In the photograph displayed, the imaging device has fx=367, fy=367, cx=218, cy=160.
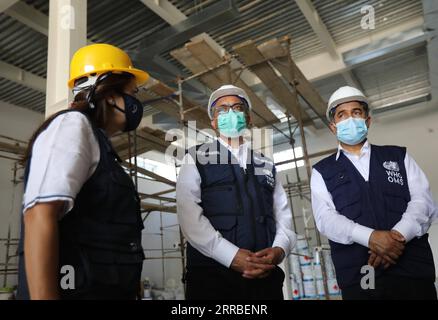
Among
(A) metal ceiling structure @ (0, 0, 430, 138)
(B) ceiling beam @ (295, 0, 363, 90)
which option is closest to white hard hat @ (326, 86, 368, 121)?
(A) metal ceiling structure @ (0, 0, 430, 138)

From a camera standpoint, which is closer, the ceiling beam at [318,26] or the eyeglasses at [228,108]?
the eyeglasses at [228,108]

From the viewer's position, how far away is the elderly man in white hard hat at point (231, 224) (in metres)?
2.00

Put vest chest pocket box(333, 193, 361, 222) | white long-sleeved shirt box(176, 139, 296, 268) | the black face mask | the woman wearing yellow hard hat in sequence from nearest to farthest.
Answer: the woman wearing yellow hard hat, the black face mask, white long-sleeved shirt box(176, 139, 296, 268), vest chest pocket box(333, 193, 361, 222)

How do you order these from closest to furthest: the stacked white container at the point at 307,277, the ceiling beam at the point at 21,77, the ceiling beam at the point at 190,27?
the ceiling beam at the point at 190,27 → the ceiling beam at the point at 21,77 → the stacked white container at the point at 307,277

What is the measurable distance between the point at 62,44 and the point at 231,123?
192 centimetres

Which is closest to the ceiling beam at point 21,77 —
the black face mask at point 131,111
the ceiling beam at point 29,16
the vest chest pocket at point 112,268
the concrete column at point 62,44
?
the ceiling beam at point 29,16

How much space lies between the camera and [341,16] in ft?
21.2

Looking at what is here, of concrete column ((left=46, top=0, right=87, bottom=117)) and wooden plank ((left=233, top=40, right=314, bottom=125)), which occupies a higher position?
wooden plank ((left=233, top=40, right=314, bottom=125))

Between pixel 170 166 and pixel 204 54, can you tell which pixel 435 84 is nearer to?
pixel 204 54

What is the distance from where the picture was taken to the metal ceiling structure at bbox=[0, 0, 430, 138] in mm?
5688

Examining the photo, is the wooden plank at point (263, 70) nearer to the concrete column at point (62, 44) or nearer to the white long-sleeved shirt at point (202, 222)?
the concrete column at point (62, 44)

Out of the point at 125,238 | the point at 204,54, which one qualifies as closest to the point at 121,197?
the point at 125,238

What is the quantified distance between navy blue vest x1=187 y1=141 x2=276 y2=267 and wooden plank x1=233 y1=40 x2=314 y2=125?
10.9ft

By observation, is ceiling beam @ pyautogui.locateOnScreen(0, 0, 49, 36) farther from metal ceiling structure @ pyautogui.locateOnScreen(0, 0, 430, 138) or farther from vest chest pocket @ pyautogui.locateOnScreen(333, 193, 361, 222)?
vest chest pocket @ pyautogui.locateOnScreen(333, 193, 361, 222)
